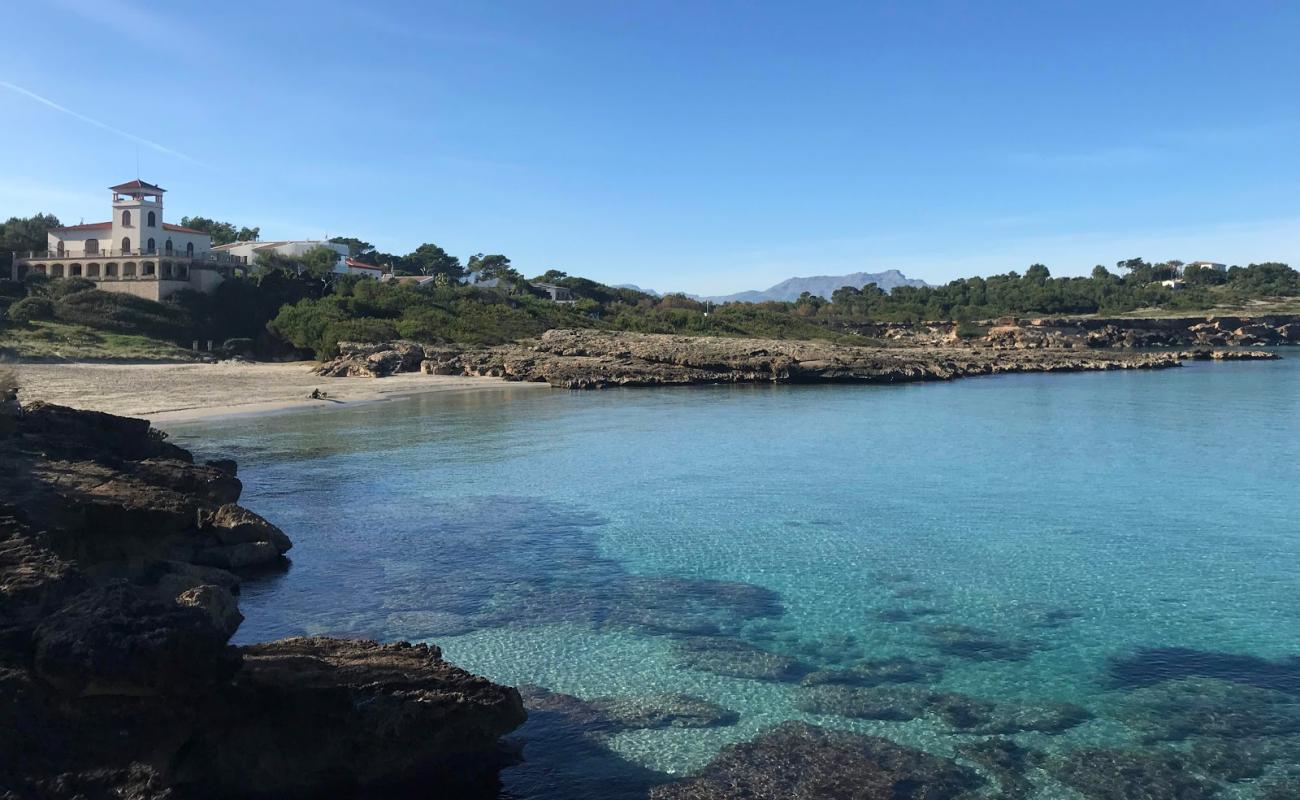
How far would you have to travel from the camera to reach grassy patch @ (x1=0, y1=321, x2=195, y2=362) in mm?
49469

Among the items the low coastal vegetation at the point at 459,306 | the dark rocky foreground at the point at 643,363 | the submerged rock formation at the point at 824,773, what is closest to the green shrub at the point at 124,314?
the low coastal vegetation at the point at 459,306

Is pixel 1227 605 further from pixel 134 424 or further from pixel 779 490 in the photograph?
pixel 134 424

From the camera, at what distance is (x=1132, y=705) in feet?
33.1

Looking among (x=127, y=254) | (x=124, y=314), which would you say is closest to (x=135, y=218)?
(x=127, y=254)

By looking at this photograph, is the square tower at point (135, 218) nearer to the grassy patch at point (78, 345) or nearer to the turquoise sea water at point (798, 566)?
the grassy patch at point (78, 345)

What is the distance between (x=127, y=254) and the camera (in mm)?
71188

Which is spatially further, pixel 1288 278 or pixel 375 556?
pixel 1288 278

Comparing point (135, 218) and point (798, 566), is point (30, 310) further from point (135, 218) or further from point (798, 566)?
point (798, 566)

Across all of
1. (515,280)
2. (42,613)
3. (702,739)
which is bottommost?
(702,739)

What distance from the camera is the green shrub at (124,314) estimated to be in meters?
60.2

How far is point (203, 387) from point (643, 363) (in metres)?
29.9

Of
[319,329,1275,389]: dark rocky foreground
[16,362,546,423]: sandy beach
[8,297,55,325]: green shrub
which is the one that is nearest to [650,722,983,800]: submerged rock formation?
[16,362,546,423]: sandy beach

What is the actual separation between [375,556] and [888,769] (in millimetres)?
11457

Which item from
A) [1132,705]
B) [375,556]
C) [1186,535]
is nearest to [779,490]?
[1186,535]
